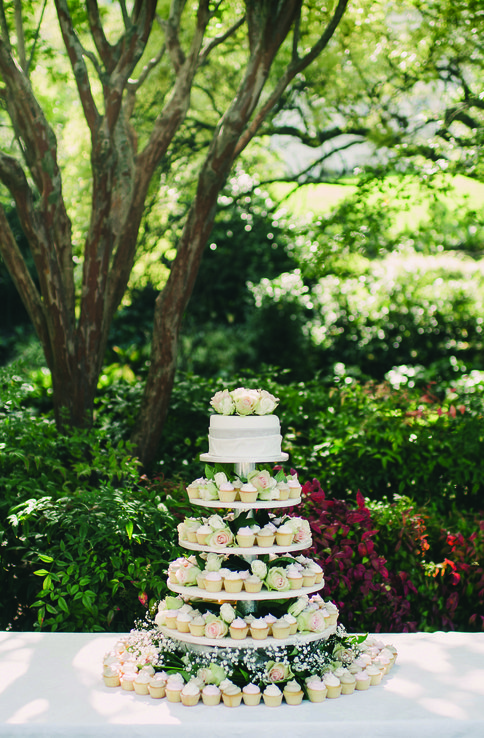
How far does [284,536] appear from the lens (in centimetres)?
271

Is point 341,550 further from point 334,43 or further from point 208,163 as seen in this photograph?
point 334,43

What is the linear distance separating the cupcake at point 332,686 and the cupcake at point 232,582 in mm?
509

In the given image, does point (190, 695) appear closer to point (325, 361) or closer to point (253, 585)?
point (253, 585)

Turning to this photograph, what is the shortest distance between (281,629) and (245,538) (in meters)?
0.39

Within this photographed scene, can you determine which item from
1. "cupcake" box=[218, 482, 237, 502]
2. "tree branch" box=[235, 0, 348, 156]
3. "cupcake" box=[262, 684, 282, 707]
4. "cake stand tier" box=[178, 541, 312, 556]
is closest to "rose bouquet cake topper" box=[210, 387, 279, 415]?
"cupcake" box=[218, 482, 237, 502]

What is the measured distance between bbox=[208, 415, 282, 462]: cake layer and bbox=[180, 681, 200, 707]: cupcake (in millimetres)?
915

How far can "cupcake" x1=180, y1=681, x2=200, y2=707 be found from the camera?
2.49 meters

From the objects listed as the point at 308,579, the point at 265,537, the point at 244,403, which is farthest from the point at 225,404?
the point at 308,579

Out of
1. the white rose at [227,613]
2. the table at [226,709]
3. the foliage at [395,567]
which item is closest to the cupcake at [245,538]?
the white rose at [227,613]

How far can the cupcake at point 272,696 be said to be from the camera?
2.49 meters

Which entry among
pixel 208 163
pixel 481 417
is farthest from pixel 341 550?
pixel 208 163

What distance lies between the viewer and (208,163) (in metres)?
5.05

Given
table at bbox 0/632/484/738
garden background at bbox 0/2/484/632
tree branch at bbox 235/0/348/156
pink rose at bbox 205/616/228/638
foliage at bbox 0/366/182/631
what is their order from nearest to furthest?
table at bbox 0/632/484/738 < pink rose at bbox 205/616/228/638 < foliage at bbox 0/366/182/631 < garden background at bbox 0/2/484/632 < tree branch at bbox 235/0/348/156

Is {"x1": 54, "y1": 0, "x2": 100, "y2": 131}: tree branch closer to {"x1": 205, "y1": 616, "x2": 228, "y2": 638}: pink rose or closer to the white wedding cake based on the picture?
the white wedding cake
